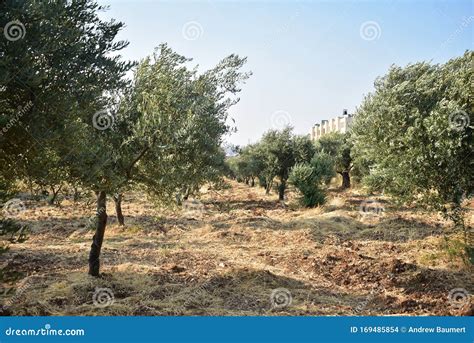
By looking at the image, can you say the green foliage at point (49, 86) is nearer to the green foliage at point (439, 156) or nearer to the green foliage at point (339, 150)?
the green foliage at point (439, 156)

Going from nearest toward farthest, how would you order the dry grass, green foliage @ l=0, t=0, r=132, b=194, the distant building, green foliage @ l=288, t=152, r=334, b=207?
green foliage @ l=0, t=0, r=132, b=194 < the dry grass < green foliage @ l=288, t=152, r=334, b=207 < the distant building

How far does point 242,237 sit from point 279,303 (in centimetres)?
1098

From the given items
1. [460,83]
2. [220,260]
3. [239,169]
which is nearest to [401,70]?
[460,83]

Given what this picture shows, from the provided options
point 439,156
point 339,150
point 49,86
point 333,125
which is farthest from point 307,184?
point 333,125

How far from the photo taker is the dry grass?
446 inches

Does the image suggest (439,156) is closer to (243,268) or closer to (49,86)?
(243,268)

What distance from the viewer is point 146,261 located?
1706cm

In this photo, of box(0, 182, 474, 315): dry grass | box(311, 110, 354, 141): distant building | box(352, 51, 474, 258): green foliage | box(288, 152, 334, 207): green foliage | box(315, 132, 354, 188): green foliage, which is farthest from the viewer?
box(311, 110, 354, 141): distant building

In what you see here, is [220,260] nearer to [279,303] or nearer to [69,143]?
[279,303]

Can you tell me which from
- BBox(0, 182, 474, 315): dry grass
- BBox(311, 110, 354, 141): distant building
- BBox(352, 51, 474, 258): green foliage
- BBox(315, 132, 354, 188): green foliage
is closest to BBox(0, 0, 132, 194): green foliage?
BBox(0, 182, 474, 315): dry grass

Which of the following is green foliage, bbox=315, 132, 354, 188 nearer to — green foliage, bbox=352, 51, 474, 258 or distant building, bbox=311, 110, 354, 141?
green foliage, bbox=352, 51, 474, 258

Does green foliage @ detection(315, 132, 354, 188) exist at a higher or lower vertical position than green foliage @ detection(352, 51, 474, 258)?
higher

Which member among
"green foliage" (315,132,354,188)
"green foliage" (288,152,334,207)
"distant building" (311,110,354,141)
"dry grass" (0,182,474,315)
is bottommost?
"dry grass" (0,182,474,315)

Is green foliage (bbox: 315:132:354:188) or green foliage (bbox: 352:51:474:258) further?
green foliage (bbox: 315:132:354:188)
